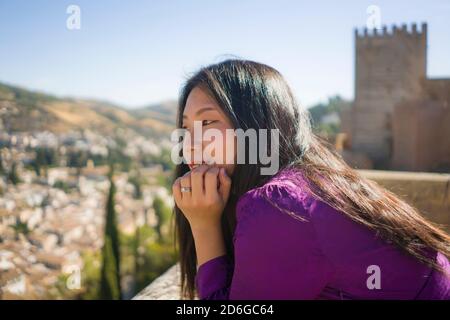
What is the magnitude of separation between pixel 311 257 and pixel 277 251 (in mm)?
84

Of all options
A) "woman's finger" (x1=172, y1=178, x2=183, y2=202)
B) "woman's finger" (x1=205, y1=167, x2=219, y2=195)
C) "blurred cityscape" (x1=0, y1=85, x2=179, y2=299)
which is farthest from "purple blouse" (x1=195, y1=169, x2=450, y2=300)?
"blurred cityscape" (x1=0, y1=85, x2=179, y2=299)

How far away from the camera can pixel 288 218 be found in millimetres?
1155

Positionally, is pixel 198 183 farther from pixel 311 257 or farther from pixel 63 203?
pixel 63 203

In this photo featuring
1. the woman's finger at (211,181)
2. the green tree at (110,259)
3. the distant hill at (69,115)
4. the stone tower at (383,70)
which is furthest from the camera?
the stone tower at (383,70)

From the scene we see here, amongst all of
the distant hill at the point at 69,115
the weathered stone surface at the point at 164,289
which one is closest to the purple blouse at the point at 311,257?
the weathered stone surface at the point at 164,289

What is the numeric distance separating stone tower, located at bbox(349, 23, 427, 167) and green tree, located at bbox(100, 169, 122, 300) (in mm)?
11022

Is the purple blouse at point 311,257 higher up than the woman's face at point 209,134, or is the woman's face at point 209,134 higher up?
the woman's face at point 209,134

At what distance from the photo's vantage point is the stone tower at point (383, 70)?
20.6 meters

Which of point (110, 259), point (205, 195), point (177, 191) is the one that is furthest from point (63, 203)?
point (205, 195)

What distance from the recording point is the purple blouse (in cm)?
115

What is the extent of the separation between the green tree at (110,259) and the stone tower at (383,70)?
11022 mm

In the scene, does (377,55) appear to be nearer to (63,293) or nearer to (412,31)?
(412,31)

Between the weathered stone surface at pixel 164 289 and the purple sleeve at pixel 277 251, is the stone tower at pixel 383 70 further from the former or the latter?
the purple sleeve at pixel 277 251
